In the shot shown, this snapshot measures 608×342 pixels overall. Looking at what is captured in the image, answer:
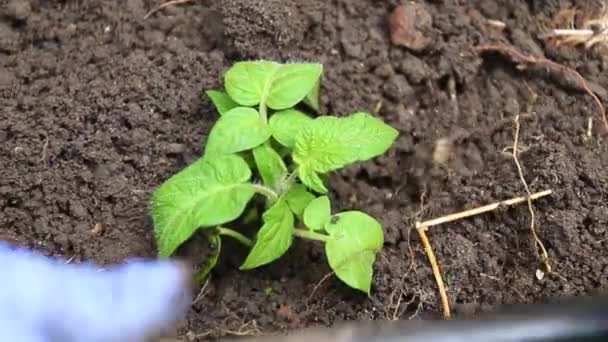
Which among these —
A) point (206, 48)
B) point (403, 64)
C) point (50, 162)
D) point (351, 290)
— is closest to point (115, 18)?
point (206, 48)

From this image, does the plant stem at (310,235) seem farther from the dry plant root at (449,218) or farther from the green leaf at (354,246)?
the dry plant root at (449,218)

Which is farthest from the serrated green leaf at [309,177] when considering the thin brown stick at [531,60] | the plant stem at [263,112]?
the thin brown stick at [531,60]

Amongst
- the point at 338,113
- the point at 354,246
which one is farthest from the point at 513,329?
the point at 338,113

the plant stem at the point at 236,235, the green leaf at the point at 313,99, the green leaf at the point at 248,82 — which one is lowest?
the plant stem at the point at 236,235

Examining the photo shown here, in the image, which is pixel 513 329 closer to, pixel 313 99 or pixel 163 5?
pixel 313 99

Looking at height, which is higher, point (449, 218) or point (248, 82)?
point (248, 82)

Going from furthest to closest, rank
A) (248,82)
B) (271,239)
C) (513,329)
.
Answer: (248,82), (271,239), (513,329)
